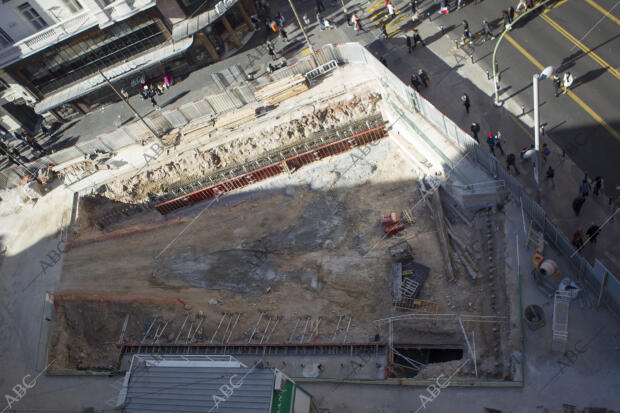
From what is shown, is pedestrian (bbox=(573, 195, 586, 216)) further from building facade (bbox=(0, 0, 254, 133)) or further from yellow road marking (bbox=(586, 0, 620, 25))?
building facade (bbox=(0, 0, 254, 133))

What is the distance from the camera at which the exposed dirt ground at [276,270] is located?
86.8 ft

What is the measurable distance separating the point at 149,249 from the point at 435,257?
19024 mm

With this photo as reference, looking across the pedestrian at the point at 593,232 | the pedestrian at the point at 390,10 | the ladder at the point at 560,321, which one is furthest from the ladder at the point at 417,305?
the pedestrian at the point at 390,10

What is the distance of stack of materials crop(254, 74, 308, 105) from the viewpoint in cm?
3409

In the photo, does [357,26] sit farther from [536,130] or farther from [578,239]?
[578,239]

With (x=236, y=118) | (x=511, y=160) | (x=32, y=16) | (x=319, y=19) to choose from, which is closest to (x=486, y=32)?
(x=511, y=160)

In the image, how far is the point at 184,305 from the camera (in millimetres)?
28438

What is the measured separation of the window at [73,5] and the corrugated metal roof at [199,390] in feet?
98.8

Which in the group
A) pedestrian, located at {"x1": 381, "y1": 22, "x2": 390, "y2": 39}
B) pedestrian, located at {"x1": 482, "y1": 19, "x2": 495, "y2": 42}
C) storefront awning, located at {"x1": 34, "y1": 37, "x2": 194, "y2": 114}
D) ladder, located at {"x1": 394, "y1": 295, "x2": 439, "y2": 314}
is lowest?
ladder, located at {"x1": 394, "y1": 295, "x2": 439, "y2": 314}

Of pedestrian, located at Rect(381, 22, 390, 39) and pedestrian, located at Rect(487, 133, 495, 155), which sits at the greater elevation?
pedestrian, located at Rect(381, 22, 390, 39)

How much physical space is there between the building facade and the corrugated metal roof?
2716 cm

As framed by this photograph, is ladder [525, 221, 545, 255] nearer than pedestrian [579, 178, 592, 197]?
Yes

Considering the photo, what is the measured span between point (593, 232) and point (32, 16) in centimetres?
4171

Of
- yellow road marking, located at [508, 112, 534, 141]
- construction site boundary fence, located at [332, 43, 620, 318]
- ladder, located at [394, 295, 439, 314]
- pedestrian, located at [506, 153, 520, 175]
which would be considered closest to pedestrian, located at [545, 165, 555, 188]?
pedestrian, located at [506, 153, 520, 175]
